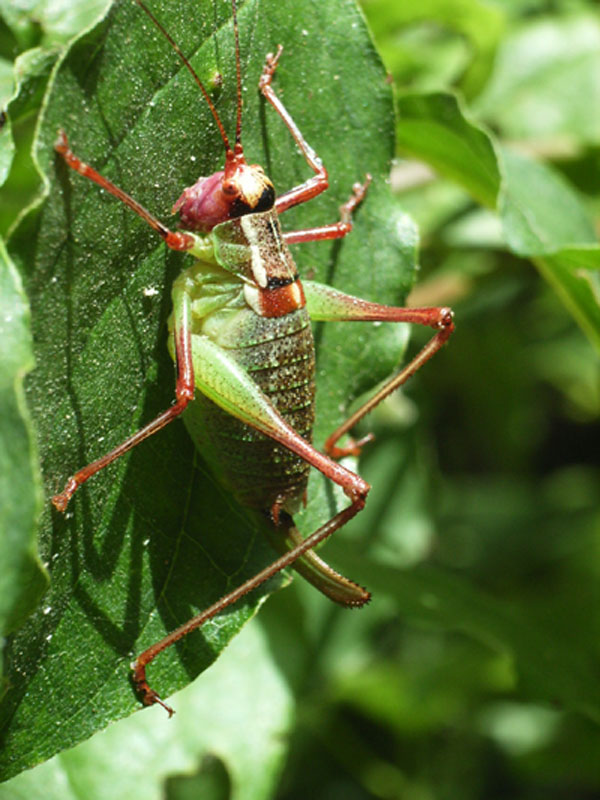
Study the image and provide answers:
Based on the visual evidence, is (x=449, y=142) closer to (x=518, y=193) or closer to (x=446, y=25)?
(x=518, y=193)

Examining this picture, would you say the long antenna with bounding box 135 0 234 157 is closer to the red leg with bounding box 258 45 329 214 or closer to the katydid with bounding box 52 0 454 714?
the katydid with bounding box 52 0 454 714

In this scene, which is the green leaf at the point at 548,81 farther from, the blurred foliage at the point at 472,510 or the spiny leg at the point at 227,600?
the spiny leg at the point at 227,600

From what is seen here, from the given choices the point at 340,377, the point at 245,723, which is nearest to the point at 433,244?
the point at 340,377

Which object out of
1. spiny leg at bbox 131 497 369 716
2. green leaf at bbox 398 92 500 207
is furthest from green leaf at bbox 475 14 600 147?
spiny leg at bbox 131 497 369 716

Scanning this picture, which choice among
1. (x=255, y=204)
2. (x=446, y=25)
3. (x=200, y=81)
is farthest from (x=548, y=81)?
(x=200, y=81)

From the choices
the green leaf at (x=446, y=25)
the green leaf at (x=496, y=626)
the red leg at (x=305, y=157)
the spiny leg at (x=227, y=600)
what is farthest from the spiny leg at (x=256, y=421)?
the green leaf at (x=446, y=25)
